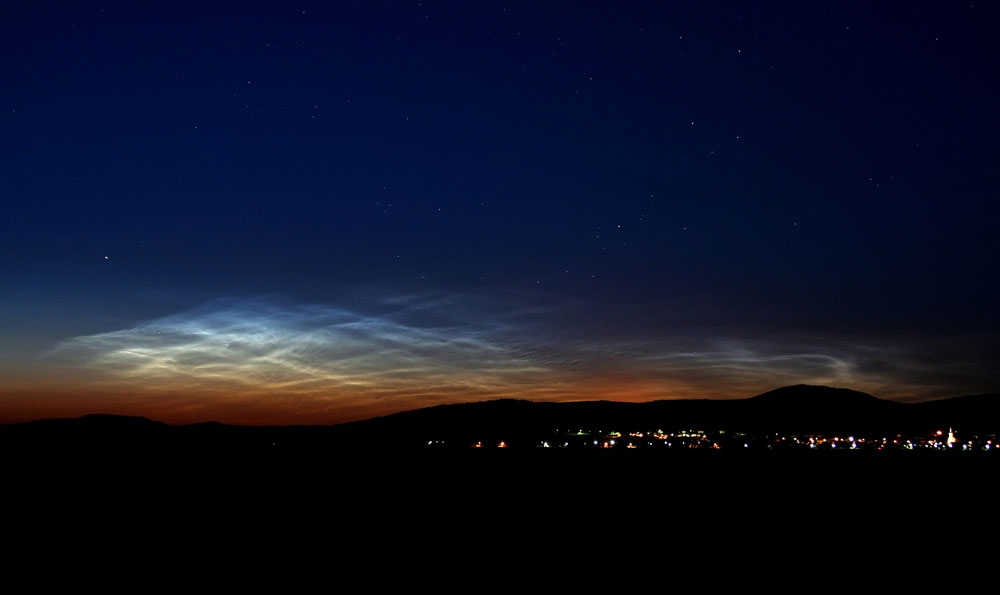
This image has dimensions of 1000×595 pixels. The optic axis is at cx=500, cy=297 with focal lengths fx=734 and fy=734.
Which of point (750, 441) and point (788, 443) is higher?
point (750, 441)

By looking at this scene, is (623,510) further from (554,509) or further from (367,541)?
(367,541)

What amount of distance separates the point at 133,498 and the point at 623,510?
31758 mm

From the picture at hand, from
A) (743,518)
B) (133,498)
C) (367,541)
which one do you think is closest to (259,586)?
(367,541)

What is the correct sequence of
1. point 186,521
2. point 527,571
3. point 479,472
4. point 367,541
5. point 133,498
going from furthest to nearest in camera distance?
point 479,472, point 133,498, point 186,521, point 367,541, point 527,571

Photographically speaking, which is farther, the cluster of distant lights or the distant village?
the distant village

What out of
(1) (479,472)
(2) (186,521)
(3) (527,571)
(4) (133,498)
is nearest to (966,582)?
(3) (527,571)

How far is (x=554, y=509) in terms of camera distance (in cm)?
3984

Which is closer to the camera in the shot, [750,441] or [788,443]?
[788,443]

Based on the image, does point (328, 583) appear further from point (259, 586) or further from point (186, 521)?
point (186, 521)

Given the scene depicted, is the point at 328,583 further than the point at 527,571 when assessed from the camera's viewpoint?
No

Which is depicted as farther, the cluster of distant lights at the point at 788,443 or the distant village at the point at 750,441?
the distant village at the point at 750,441

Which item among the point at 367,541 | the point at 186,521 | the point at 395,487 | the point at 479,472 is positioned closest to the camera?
the point at 367,541

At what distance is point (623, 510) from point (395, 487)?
2052 cm

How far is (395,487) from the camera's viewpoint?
5406 cm
